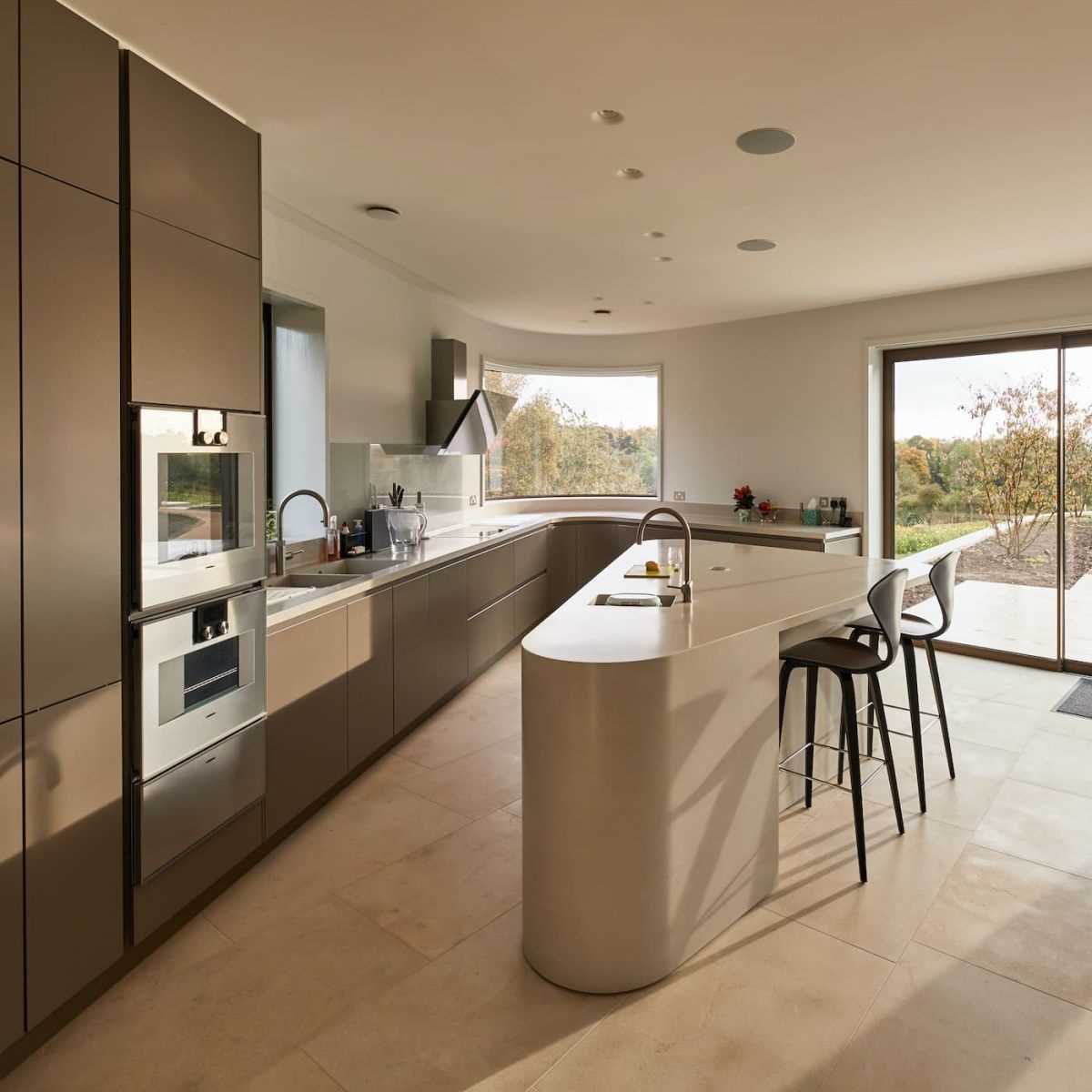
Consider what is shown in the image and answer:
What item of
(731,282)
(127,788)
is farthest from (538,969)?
(731,282)

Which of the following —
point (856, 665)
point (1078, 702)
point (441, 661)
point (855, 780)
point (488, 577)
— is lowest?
point (1078, 702)

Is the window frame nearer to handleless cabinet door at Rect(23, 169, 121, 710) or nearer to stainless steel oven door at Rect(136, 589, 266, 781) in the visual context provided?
stainless steel oven door at Rect(136, 589, 266, 781)

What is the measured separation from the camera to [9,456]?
1696 mm

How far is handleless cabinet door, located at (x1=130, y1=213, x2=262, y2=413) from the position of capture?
206 cm

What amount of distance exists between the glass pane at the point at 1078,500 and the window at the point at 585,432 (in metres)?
3.24

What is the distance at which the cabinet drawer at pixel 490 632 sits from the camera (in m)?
4.78

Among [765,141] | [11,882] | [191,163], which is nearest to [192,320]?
[191,163]

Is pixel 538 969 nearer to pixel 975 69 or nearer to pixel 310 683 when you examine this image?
pixel 310 683

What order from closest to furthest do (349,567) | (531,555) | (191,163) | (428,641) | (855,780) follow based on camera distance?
(191,163) → (855,780) → (349,567) → (428,641) → (531,555)

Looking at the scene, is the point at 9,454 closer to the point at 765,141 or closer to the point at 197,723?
the point at 197,723

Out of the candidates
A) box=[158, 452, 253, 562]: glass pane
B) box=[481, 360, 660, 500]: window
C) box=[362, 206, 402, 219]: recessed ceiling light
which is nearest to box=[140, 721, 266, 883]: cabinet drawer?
box=[158, 452, 253, 562]: glass pane

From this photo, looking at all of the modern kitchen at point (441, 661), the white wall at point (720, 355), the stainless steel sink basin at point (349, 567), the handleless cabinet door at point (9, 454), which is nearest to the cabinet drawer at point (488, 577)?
the modern kitchen at point (441, 661)

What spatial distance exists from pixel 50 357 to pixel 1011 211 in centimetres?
405

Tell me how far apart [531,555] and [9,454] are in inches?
173
